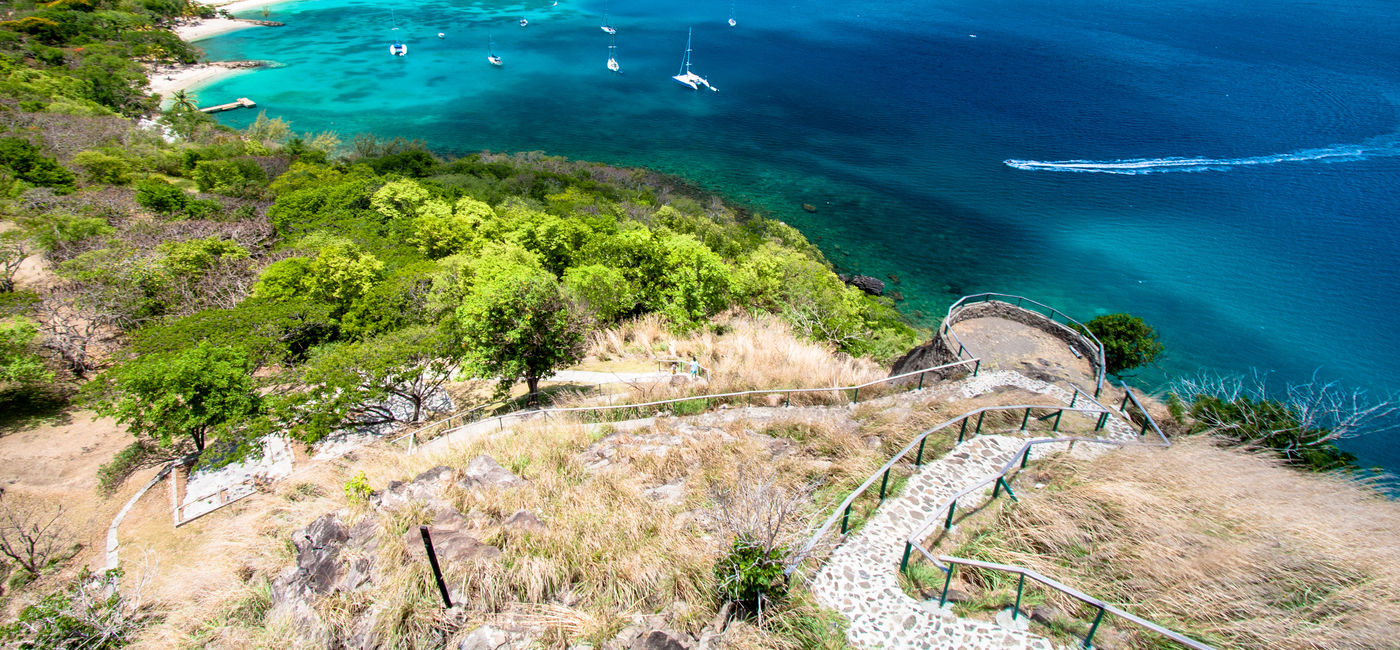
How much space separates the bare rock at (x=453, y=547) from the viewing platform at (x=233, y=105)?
93234 mm

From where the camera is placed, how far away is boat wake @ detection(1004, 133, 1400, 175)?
63.0 meters

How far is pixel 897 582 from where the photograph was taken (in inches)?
348

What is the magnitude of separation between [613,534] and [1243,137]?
300 ft

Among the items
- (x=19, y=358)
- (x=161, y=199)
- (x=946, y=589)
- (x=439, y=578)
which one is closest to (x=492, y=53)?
(x=161, y=199)

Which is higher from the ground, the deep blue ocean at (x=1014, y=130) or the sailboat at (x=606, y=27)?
the sailboat at (x=606, y=27)

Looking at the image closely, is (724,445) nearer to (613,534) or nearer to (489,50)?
(613,534)

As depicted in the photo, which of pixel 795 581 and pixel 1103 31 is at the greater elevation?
pixel 1103 31

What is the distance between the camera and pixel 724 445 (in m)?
13.2

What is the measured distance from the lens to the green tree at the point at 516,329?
57.0ft

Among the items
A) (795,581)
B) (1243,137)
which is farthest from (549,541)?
(1243,137)

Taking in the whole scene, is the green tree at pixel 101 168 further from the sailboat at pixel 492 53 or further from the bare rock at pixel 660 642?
the sailboat at pixel 492 53

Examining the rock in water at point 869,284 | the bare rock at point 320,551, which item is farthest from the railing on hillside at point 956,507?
the rock in water at point 869,284

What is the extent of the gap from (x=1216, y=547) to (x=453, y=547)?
39.0 feet

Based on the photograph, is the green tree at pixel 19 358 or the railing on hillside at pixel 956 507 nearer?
the railing on hillside at pixel 956 507
